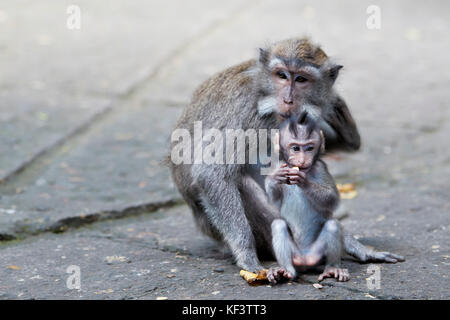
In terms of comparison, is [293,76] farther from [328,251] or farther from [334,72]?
[328,251]

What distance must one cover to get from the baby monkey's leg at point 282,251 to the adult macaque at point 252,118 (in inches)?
10.3

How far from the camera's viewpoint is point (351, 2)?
40.4 feet

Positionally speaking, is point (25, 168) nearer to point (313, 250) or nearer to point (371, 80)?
point (313, 250)

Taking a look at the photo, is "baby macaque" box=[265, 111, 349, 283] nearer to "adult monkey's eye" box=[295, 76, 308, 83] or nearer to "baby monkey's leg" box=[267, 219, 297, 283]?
"baby monkey's leg" box=[267, 219, 297, 283]

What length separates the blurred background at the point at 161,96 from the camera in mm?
5582

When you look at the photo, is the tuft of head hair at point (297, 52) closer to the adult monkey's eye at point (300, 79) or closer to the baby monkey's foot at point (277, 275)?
the adult monkey's eye at point (300, 79)

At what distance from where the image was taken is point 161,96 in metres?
8.21

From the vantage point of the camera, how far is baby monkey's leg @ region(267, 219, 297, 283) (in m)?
3.87

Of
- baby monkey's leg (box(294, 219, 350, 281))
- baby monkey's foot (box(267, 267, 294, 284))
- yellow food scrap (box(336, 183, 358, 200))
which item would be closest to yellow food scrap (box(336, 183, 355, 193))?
yellow food scrap (box(336, 183, 358, 200))

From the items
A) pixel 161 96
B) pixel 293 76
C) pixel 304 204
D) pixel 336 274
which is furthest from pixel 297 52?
pixel 161 96

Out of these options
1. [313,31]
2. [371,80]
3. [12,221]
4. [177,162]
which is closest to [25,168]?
[12,221]

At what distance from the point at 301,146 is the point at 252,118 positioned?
56 centimetres

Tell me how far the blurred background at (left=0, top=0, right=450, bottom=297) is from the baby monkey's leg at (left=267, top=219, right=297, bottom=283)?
886 millimetres

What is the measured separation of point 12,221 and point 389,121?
13.9ft
